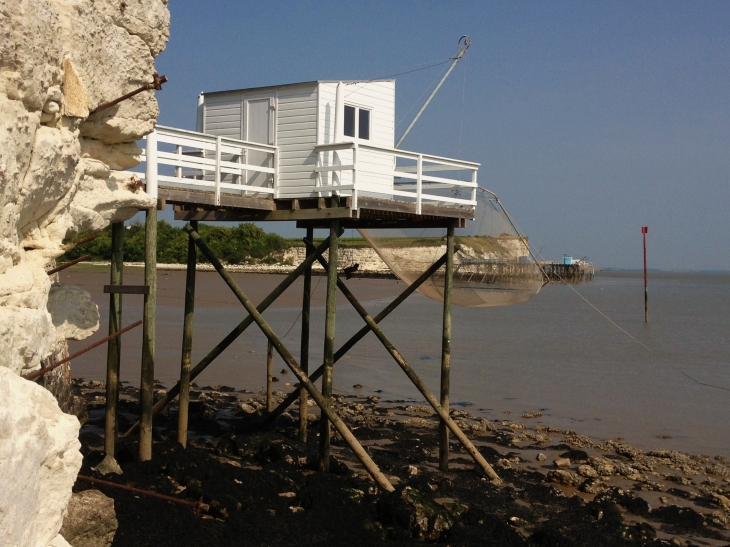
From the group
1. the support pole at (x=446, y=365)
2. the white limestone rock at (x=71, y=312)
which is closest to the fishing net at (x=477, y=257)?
the support pole at (x=446, y=365)

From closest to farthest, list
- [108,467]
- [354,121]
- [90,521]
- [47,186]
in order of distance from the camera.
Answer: [47,186], [90,521], [108,467], [354,121]

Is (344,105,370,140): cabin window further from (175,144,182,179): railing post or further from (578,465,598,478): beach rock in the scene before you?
(578,465,598,478): beach rock

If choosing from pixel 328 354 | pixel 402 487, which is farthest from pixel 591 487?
pixel 328 354

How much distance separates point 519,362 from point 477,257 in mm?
9307

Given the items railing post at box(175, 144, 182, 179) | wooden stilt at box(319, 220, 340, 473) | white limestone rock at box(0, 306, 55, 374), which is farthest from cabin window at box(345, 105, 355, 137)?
white limestone rock at box(0, 306, 55, 374)

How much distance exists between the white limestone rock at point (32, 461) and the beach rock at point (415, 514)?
487 centimetres

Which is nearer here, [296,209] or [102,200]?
[102,200]

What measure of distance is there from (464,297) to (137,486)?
8.72 meters

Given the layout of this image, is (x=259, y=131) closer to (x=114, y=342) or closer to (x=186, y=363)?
(x=186, y=363)

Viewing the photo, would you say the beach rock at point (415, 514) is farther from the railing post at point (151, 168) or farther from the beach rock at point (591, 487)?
the railing post at point (151, 168)

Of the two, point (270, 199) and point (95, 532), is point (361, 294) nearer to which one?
point (270, 199)

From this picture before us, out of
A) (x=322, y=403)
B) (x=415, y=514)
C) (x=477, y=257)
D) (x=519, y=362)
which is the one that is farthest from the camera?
(x=519, y=362)

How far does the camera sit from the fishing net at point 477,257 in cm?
1447

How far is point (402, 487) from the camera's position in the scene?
30.3 ft
